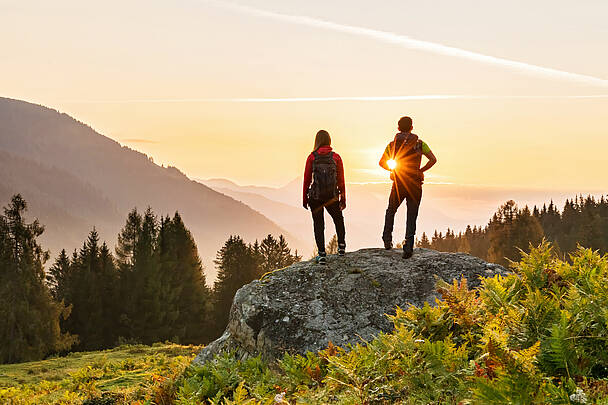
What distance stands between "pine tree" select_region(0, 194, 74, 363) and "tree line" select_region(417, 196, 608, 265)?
45.3 meters

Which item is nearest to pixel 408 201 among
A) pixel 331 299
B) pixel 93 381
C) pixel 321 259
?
pixel 321 259

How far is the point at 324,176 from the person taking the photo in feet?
36.2

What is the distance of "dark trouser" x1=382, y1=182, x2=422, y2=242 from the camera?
1145cm

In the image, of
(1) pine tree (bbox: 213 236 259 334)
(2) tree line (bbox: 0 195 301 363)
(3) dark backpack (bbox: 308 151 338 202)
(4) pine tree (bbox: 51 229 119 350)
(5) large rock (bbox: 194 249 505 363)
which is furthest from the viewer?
(1) pine tree (bbox: 213 236 259 334)

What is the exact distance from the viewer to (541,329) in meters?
3.04

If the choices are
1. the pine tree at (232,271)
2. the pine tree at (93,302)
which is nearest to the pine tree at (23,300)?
the pine tree at (93,302)

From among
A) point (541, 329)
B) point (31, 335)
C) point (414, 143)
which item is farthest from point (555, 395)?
point (31, 335)

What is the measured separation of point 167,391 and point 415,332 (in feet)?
10.3

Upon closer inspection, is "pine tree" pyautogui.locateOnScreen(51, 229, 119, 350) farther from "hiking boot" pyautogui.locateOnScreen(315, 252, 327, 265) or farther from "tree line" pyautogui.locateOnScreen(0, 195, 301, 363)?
"hiking boot" pyautogui.locateOnScreen(315, 252, 327, 265)

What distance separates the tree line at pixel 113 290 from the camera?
47719 millimetres

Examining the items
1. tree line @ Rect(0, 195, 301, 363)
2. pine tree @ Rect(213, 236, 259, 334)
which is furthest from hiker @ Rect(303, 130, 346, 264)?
pine tree @ Rect(213, 236, 259, 334)

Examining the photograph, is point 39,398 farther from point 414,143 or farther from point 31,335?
point 31,335

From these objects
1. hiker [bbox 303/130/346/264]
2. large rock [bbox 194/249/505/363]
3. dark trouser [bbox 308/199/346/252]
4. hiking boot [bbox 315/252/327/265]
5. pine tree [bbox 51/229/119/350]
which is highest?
hiker [bbox 303/130/346/264]

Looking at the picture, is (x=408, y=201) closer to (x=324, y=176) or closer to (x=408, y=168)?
(x=408, y=168)
